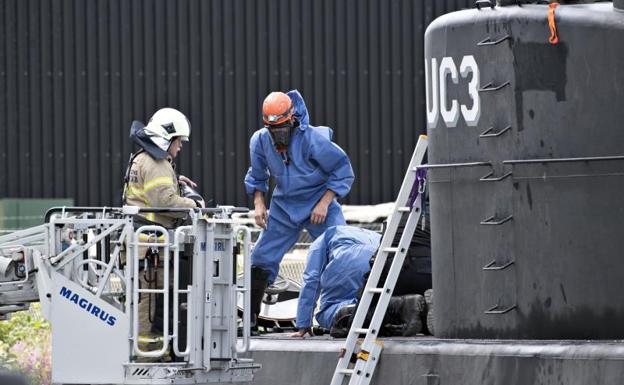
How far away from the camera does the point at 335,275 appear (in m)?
10.5

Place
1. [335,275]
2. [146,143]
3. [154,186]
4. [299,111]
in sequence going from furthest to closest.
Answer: [299,111], [146,143], [154,186], [335,275]

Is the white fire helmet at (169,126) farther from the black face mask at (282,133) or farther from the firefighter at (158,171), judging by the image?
the black face mask at (282,133)

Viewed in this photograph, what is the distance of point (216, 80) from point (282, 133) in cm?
1525

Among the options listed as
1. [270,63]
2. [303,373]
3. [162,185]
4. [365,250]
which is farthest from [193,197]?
[270,63]

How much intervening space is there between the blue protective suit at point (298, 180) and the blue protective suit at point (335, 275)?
3.08 feet

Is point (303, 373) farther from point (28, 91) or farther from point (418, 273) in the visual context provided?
point (28, 91)

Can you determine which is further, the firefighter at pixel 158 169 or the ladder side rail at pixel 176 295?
the firefighter at pixel 158 169

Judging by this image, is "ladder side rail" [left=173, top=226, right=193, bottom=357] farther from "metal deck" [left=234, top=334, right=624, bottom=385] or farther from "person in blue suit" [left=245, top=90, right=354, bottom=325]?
"person in blue suit" [left=245, top=90, right=354, bottom=325]

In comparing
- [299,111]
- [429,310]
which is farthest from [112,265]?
[299,111]

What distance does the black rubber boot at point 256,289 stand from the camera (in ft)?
37.4

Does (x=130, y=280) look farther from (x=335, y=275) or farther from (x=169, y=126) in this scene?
Answer: (x=169, y=126)

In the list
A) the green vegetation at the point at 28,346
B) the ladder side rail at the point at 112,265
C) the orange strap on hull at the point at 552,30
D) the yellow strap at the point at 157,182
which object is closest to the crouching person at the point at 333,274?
the yellow strap at the point at 157,182

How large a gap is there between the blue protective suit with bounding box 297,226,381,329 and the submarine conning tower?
1.76 m

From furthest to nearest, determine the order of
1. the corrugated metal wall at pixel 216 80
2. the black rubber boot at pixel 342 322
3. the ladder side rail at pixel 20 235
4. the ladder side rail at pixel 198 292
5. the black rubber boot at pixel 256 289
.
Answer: the corrugated metal wall at pixel 216 80 → the black rubber boot at pixel 256 289 → the black rubber boot at pixel 342 322 → the ladder side rail at pixel 20 235 → the ladder side rail at pixel 198 292
